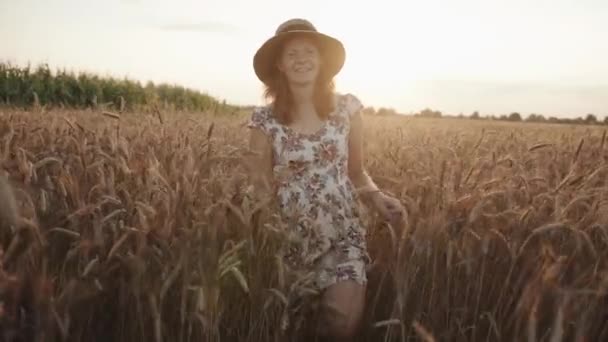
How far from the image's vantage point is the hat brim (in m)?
3.41

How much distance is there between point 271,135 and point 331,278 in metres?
0.88

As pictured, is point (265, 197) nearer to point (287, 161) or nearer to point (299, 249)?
point (299, 249)

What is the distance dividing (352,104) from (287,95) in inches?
14.7

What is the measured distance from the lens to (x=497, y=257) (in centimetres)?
277

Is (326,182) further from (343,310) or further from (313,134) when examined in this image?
(343,310)

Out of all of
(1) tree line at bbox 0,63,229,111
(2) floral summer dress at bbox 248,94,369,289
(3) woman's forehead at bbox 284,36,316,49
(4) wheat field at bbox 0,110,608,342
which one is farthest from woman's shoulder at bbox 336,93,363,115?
(1) tree line at bbox 0,63,229,111

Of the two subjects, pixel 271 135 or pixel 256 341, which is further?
pixel 271 135

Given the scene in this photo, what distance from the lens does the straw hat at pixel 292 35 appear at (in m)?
3.38

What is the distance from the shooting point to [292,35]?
133 inches

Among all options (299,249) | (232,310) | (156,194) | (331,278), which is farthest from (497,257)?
(156,194)

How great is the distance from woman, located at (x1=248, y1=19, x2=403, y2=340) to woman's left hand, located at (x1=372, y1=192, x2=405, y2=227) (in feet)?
0.63

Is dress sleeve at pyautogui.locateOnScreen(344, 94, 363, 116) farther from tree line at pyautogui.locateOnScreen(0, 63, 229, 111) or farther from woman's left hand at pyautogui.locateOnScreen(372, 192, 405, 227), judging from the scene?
tree line at pyautogui.locateOnScreen(0, 63, 229, 111)

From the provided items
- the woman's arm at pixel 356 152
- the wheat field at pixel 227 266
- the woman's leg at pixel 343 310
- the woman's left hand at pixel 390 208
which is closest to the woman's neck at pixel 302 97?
the woman's arm at pixel 356 152

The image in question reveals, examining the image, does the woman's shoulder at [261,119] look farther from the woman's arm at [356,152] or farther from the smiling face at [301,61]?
the woman's arm at [356,152]
